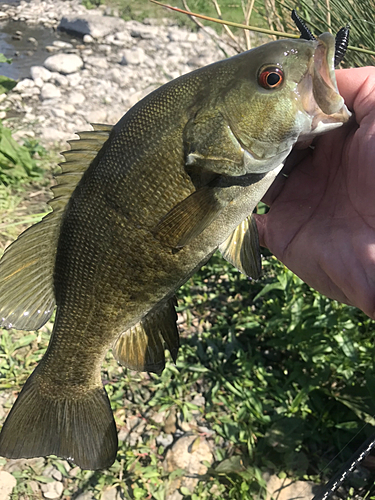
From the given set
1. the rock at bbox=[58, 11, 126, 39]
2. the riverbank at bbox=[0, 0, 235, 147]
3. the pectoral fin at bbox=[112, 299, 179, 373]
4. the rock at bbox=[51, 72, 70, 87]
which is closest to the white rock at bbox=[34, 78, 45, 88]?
the riverbank at bbox=[0, 0, 235, 147]

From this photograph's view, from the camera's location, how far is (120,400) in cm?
320

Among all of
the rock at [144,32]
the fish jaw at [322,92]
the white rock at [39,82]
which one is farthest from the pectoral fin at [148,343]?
the rock at [144,32]

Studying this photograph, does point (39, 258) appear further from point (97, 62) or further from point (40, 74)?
point (97, 62)

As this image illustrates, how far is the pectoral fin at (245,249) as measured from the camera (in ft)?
6.55

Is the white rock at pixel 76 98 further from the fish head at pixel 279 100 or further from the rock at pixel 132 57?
the fish head at pixel 279 100

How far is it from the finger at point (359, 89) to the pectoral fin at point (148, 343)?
1.10 m

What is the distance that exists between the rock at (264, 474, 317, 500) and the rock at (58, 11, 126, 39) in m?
9.60

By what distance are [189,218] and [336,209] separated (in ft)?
2.68

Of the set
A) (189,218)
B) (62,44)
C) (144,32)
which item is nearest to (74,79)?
(62,44)

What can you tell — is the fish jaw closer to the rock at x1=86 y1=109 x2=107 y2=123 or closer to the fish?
the fish

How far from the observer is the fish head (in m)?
1.58

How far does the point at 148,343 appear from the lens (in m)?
1.96

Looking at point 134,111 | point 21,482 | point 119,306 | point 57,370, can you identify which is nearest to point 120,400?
point 21,482

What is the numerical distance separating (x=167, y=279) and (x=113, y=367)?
180 cm
